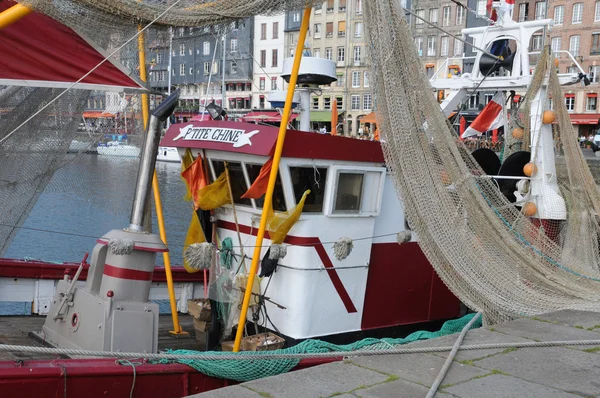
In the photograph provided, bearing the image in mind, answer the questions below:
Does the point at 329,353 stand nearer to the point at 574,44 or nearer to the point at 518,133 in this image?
the point at 518,133

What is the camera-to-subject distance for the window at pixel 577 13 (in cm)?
5456

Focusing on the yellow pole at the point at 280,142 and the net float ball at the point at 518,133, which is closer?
the yellow pole at the point at 280,142

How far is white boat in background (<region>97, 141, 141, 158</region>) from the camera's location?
6.89 metres

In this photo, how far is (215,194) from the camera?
789 cm

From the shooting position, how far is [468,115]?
55.9m

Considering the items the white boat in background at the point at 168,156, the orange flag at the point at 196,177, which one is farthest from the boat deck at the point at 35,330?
the white boat in background at the point at 168,156

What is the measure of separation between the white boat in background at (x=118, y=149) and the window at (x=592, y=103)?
175ft

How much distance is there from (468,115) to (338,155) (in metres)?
50.8

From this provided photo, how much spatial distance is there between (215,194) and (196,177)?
37 centimetres

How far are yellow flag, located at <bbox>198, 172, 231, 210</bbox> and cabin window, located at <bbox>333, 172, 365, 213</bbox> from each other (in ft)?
4.35

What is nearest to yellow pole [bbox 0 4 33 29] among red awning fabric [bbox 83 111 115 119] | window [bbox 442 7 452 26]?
red awning fabric [bbox 83 111 115 119]

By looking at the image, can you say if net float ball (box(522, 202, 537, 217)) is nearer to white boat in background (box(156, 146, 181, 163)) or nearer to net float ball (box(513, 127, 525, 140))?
net float ball (box(513, 127, 525, 140))

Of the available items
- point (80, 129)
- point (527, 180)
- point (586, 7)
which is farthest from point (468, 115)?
point (80, 129)

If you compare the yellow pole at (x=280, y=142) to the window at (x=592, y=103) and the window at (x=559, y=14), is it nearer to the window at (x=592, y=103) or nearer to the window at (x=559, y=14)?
the window at (x=592, y=103)
